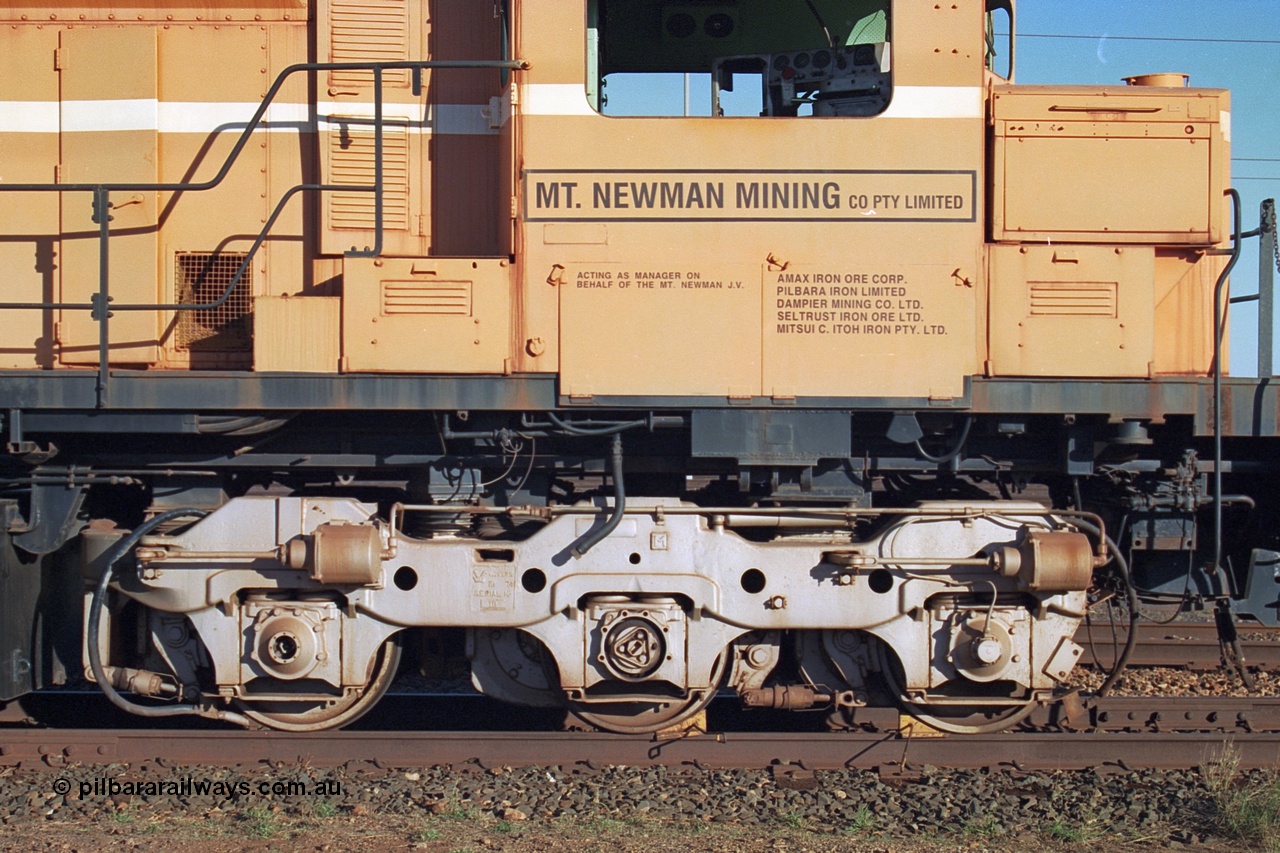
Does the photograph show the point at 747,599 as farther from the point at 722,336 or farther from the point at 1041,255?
the point at 1041,255

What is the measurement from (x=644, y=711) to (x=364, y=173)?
10.5 ft

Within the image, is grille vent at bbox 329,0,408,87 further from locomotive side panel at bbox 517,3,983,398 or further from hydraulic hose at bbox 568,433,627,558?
hydraulic hose at bbox 568,433,627,558

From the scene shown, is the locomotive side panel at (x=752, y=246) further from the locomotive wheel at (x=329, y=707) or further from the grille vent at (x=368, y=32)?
the locomotive wheel at (x=329, y=707)

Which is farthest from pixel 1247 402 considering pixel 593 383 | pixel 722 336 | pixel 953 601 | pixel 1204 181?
pixel 593 383

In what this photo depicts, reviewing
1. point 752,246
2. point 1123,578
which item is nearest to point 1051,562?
point 1123,578

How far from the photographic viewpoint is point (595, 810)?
198 inches

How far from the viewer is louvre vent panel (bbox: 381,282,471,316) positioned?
524 cm

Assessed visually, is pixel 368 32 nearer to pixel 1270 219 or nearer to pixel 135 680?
pixel 135 680

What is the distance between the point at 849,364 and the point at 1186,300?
1974 millimetres

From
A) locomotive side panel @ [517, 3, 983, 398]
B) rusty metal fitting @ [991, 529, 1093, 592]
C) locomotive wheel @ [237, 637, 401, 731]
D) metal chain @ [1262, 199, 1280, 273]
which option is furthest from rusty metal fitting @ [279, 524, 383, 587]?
metal chain @ [1262, 199, 1280, 273]

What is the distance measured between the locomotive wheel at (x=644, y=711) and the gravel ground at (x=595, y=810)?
0.27 m

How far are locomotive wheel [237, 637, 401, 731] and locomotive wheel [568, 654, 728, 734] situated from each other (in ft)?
3.19

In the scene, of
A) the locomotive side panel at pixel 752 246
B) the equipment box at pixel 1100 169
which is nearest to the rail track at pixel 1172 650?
the equipment box at pixel 1100 169

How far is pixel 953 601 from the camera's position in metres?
5.54
